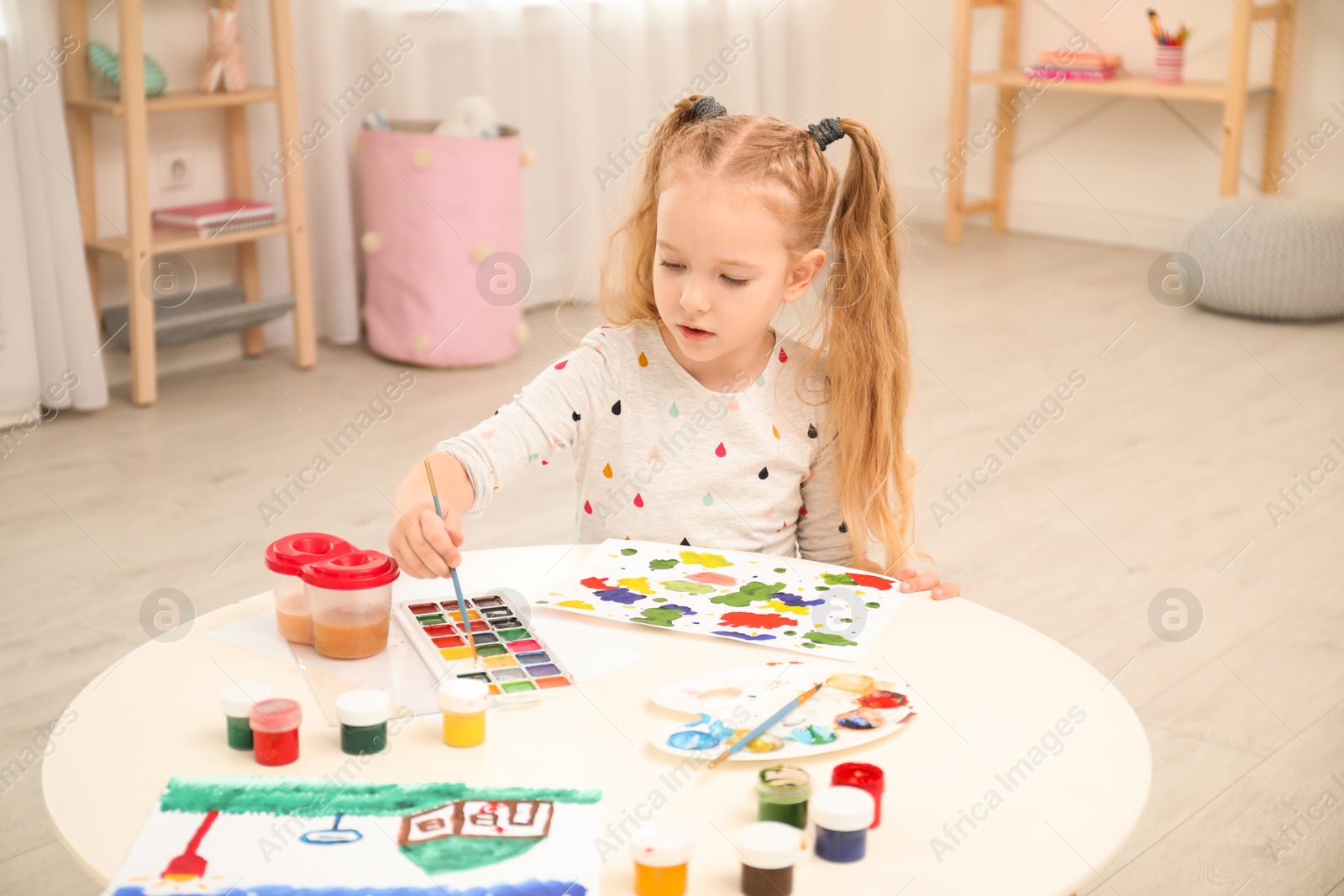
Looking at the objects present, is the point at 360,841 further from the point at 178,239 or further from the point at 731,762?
the point at 178,239

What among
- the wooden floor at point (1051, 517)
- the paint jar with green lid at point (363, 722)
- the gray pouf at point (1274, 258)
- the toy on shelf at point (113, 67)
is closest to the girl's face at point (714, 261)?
the paint jar with green lid at point (363, 722)

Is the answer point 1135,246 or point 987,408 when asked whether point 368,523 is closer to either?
point 987,408

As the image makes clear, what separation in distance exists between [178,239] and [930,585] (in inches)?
90.1

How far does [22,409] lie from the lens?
2.82m

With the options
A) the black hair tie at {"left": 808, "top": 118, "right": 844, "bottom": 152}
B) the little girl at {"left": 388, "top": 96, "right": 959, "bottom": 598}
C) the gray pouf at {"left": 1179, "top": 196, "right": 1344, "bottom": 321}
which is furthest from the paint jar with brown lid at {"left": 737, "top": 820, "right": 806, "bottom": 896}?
the gray pouf at {"left": 1179, "top": 196, "right": 1344, "bottom": 321}

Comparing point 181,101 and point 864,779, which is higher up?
point 181,101

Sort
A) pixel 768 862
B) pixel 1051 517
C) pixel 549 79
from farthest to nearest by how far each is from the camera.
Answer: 1. pixel 549 79
2. pixel 1051 517
3. pixel 768 862

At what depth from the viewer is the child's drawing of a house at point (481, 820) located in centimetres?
76

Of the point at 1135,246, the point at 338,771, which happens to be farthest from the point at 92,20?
the point at 1135,246

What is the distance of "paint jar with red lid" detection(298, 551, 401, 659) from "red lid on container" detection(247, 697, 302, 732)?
0.39 feet

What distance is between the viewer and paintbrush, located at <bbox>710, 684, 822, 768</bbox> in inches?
33.5

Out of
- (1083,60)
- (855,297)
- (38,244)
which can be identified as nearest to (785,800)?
(855,297)

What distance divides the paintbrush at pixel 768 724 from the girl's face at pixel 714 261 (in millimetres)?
408

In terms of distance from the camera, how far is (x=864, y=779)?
2.64 ft
